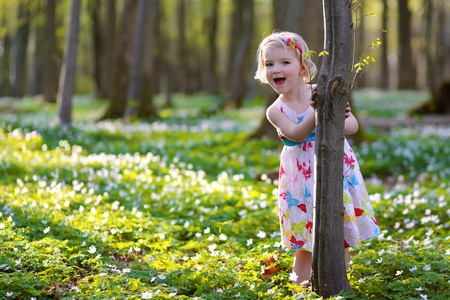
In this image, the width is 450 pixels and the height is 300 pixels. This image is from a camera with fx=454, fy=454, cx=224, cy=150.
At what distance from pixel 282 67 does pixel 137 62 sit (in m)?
12.2

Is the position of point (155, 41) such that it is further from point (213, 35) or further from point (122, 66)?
point (122, 66)

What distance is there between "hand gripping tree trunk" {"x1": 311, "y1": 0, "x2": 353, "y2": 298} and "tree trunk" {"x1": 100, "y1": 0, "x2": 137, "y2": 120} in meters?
13.8

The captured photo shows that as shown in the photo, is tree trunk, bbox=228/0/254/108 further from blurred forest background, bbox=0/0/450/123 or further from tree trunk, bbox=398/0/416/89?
tree trunk, bbox=398/0/416/89

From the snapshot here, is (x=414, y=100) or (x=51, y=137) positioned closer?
(x=51, y=137)

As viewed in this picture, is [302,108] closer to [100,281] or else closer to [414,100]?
[100,281]

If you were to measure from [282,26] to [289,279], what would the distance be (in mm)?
7372

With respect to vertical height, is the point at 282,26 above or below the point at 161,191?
above

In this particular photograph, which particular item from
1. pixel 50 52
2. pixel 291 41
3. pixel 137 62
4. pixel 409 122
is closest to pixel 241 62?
pixel 137 62

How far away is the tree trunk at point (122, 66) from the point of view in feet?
53.2

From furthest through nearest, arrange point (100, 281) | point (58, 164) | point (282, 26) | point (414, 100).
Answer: point (414, 100) < point (282, 26) < point (58, 164) < point (100, 281)

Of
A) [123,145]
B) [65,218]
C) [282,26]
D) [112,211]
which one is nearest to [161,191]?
[112,211]

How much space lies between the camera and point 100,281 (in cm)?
334

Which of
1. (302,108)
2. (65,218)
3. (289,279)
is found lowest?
(289,279)

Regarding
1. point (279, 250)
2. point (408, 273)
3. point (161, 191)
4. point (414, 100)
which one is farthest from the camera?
point (414, 100)
